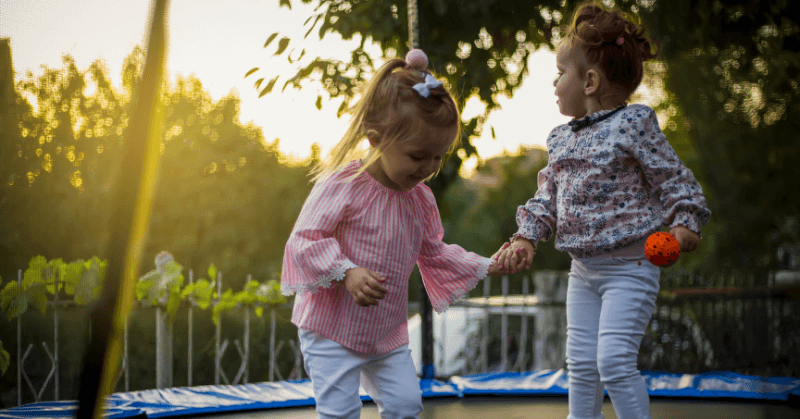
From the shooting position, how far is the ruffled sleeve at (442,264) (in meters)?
1.24

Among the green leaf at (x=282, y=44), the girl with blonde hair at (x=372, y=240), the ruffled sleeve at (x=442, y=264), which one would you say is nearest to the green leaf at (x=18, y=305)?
the green leaf at (x=282, y=44)

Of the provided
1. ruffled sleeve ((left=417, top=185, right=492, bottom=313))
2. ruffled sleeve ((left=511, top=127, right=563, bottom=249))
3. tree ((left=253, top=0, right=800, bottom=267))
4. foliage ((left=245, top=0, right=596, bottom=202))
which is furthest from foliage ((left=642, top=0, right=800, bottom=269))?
ruffled sleeve ((left=417, top=185, right=492, bottom=313))

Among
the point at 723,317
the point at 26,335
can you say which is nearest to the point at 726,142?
the point at 723,317

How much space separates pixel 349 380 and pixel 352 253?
23 centimetres

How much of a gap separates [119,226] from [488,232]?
8.74 m

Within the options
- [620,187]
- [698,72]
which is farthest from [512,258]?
[698,72]

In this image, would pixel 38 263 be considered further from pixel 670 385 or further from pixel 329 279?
pixel 670 385

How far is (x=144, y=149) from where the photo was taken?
0.42m

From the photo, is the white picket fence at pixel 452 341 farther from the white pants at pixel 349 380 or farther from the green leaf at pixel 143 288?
the white pants at pixel 349 380

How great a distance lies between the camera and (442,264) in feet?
4.17

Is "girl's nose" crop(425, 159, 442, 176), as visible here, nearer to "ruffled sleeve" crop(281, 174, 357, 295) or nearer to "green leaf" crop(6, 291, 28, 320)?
"ruffled sleeve" crop(281, 174, 357, 295)

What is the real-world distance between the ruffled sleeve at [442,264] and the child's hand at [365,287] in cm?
31

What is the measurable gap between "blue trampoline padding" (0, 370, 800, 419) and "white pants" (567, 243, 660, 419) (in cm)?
92

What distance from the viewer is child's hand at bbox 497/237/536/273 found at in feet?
4.02
